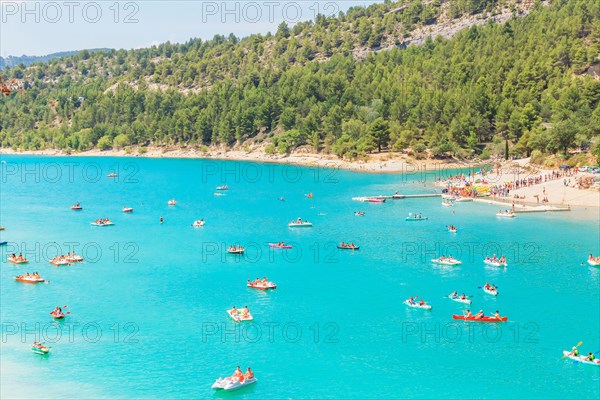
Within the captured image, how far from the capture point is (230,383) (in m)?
42.9

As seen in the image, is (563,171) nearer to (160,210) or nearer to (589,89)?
(589,89)

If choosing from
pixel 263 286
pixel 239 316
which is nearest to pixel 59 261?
pixel 263 286

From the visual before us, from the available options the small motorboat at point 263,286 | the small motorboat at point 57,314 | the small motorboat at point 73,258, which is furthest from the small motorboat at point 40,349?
the small motorboat at point 73,258

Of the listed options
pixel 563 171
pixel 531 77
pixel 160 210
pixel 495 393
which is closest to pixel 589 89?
pixel 531 77

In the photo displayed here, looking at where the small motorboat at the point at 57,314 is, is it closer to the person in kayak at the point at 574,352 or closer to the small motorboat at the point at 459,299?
the small motorboat at the point at 459,299

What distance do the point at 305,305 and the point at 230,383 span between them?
17.3m

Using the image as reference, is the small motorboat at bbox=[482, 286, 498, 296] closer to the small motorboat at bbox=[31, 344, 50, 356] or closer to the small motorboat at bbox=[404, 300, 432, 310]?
the small motorboat at bbox=[404, 300, 432, 310]

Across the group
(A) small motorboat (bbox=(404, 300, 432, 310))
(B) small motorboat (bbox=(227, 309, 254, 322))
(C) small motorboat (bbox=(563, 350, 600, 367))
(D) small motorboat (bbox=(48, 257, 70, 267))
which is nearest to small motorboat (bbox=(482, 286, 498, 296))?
(A) small motorboat (bbox=(404, 300, 432, 310))

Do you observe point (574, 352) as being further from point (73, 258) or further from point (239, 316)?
point (73, 258)

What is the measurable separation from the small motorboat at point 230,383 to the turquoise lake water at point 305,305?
51 cm

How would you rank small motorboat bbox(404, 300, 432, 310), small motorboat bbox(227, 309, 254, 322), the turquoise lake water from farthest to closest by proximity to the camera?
small motorboat bbox(404, 300, 432, 310) < small motorboat bbox(227, 309, 254, 322) < the turquoise lake water

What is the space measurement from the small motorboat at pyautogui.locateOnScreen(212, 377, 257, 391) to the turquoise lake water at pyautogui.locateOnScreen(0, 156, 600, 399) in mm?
511

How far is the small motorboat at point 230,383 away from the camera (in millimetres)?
42812

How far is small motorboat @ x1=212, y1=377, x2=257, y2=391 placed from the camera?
4281 cm
